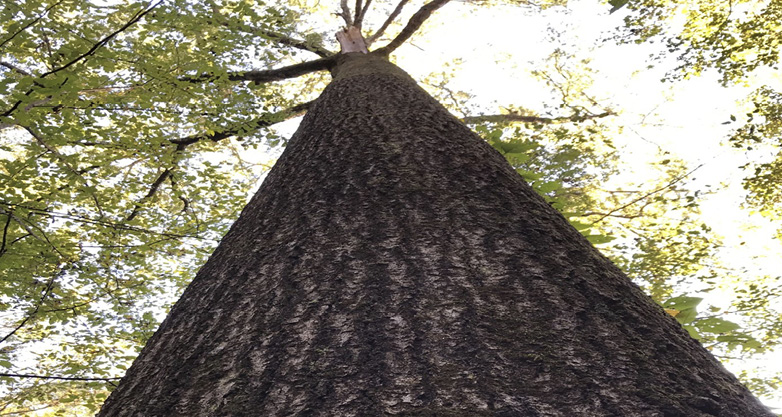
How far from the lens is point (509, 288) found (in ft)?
4.86

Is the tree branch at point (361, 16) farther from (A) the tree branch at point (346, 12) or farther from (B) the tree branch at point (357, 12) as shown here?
(A) the tree branch at point (346, 12)

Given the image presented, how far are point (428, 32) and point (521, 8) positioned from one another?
2.58 meters

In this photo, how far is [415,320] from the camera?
1.33 metres

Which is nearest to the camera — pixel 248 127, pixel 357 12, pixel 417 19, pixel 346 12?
pixel 248 127

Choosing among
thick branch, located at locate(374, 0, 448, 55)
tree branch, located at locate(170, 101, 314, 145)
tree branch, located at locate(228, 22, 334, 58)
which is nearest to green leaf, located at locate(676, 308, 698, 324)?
tree branch, located at locate(170, 101, 314, 145)

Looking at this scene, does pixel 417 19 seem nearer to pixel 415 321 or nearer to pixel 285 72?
pixel 285 72

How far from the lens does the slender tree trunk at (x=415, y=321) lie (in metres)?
1.13

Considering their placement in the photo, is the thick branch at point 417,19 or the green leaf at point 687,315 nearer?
the green leaf at point 687,315

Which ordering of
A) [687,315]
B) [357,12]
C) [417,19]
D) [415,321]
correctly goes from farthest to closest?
[357,12]
[417,19]
[687,315]
[415,321]

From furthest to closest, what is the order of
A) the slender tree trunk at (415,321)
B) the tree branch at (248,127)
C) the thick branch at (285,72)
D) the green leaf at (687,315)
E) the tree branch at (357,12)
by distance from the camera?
the tree branch at (357,12), the thick branch at (285,72), the tree branch at (248,127), the green leaf at (687,315), the slender tree trunk at (415,321)

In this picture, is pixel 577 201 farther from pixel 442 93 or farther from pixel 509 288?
pixel 509 288

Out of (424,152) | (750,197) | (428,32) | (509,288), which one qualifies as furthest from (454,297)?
(428,32)

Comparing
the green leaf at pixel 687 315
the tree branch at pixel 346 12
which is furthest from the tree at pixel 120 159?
the tree branch at pixel 346 12

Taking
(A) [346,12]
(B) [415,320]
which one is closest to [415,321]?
(B) [415,320]
